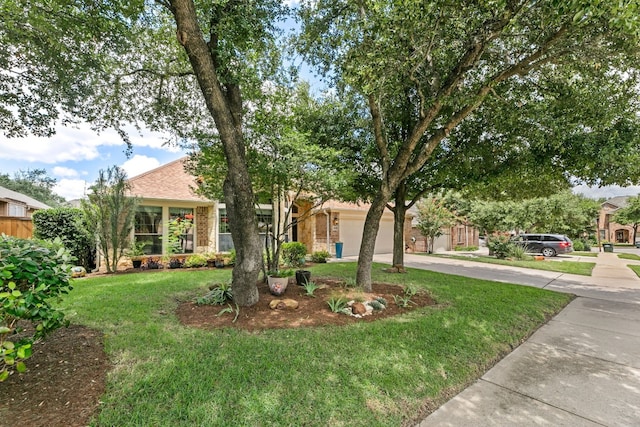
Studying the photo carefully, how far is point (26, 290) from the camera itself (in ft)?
8.50

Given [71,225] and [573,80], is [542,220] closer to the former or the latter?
[573,80]

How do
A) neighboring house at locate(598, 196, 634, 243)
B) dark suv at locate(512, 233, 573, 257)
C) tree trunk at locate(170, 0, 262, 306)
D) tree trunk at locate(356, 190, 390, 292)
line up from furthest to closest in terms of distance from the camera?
neighboring house at locate(598, 196, 634, 243), dark suv at locate(512, 233, 573, 257), tree trunk at locate(356, 190, 390, 292), tree trunk at locate(170, 0, 262, 306)

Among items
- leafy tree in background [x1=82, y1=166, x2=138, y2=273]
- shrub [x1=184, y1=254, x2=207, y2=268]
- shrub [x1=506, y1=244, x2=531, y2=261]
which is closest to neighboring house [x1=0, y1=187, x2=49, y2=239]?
leafy tree in background [x1=82, y1=166, x2=138, y2=273]

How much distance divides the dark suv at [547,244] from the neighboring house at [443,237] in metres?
4.86

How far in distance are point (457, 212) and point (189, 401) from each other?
22337mm

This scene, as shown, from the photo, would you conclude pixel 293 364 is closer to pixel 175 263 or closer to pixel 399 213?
pixel 399 213

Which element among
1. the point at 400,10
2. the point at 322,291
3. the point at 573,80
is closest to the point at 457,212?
the point at 573,80

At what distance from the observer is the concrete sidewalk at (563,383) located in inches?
104

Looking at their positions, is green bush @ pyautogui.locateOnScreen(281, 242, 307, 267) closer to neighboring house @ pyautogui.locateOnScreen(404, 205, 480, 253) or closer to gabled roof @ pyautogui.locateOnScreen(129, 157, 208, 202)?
gabled roof @ pyautogui.locateOnScreen(129, 157, 208, 202)

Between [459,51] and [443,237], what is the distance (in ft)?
63.0

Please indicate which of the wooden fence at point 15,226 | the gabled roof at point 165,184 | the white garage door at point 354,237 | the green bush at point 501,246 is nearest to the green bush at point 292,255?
the gabled roof at point 165,184

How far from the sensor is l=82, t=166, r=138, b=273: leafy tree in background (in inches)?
363

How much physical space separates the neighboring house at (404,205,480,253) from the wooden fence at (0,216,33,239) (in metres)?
21.4

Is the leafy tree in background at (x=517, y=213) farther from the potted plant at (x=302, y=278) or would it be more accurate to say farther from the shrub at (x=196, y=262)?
the shrub at (x=196, y=262)
